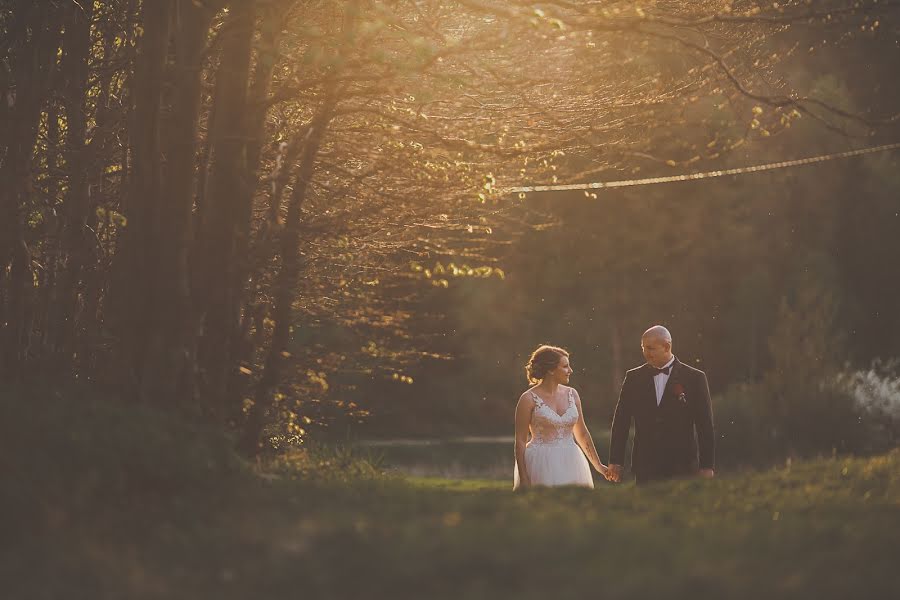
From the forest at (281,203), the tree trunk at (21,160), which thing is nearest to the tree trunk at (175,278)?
the forest at (281,203)

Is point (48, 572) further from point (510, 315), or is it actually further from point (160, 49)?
point (510, 315)

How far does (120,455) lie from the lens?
793 cm

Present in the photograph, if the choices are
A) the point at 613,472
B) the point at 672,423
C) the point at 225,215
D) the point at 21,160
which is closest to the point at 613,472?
the point at 613,472

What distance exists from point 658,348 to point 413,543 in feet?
17.4

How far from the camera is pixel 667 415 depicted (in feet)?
36.0

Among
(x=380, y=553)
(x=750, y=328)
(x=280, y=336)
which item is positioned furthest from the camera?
(x=750, y=328)

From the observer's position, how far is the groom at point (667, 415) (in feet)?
35.8

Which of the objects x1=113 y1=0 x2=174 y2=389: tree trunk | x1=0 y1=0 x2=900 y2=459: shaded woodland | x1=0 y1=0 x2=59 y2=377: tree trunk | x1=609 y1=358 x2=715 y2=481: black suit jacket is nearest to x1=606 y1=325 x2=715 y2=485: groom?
x1=609 y1=358 x2=715 y2=481: black suit jacket

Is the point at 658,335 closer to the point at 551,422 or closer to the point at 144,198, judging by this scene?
the point at 551,422

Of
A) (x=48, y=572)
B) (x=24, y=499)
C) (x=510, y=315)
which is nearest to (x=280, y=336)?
(x=24, y=499)

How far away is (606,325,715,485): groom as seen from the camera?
10.9 m

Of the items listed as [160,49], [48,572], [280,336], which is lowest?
[48,572]

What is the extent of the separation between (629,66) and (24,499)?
10554mm

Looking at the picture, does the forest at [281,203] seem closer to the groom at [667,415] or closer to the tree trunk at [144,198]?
the tree trunk at [144,198]
